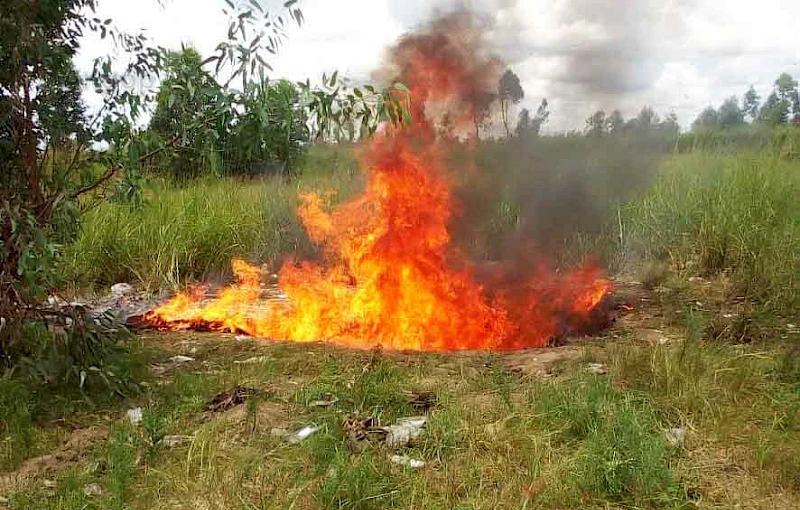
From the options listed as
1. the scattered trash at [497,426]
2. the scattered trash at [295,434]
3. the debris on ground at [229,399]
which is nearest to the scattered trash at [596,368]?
the scattered trash at [497,426]

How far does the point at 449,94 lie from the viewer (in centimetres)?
579

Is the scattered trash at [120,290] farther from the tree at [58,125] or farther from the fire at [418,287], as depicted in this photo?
the tree at [58,125]

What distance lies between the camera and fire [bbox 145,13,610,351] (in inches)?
207

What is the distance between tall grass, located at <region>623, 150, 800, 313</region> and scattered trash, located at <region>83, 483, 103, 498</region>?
478 centimetres

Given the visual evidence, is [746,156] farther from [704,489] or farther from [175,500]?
[175,500]

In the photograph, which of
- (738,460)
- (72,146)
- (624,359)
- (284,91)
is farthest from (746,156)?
(72,146)

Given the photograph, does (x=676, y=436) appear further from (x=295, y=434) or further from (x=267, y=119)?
(x=267, y=119)

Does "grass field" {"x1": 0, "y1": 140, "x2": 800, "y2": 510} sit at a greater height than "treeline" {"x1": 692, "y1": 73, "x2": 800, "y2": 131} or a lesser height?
lesser

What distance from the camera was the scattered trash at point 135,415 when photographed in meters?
3.29

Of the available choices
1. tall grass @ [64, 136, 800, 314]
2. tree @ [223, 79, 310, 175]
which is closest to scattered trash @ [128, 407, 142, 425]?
tree @ [223, 79, 310, 175]

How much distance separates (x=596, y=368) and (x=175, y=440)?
7.67 feet

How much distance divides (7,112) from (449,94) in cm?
348

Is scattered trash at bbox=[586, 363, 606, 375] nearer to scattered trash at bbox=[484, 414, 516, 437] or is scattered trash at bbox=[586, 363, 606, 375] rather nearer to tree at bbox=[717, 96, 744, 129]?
scattered trash at bbox=[484, 414, 516, 437]

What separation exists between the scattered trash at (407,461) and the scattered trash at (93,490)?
1.17m
